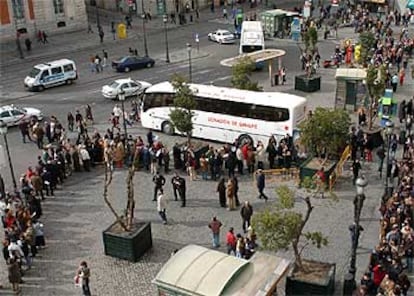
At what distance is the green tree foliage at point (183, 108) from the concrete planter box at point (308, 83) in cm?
1067

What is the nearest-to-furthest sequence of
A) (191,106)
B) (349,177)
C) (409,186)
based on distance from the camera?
(409,186)
(349,177)
(191,106)

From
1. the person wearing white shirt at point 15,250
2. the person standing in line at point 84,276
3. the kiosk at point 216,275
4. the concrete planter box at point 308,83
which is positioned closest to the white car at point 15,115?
the concrete planter box at point 308,83

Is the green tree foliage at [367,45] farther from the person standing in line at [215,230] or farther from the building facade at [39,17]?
the building facade at [39,17]

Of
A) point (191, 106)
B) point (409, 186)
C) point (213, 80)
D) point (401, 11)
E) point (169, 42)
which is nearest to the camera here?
point (409, 186)

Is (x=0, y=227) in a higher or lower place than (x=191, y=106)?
lower

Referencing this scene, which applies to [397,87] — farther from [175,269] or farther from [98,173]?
[175,269]

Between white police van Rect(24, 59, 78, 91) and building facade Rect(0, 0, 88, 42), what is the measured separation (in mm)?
12373

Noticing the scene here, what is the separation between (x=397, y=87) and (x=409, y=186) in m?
17.3

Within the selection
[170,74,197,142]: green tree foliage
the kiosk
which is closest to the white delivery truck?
[170,74,197,142]: green tree foliage

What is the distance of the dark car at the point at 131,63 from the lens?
45.9 meters

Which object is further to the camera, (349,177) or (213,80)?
(213,80)

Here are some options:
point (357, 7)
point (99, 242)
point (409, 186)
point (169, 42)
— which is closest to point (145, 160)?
point (99, 242)

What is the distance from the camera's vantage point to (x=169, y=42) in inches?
2152

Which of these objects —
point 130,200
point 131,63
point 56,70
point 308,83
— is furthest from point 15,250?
point 131,63
